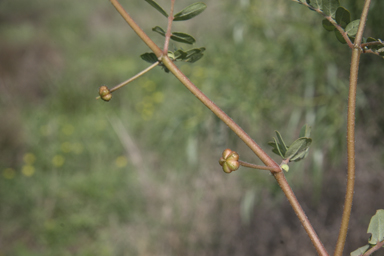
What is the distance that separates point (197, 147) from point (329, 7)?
5.22 ft

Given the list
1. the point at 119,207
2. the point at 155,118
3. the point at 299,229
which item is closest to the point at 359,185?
the point at 299,229

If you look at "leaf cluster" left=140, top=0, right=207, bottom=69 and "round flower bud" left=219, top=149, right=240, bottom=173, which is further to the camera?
"leaf cluster" left=140, top=0, right=207, bottom=69

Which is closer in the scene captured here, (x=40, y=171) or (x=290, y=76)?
(x=290, y=76)

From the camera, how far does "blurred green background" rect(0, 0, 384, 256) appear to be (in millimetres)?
1315

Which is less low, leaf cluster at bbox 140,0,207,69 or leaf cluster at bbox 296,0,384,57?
leaf cluster at bbox 296,0,384,57

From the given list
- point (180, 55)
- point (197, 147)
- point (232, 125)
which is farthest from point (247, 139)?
point (197, 147)

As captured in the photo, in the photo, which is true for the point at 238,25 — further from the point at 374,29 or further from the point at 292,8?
the point at 374,29

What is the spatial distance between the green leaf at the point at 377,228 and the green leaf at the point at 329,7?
19cm

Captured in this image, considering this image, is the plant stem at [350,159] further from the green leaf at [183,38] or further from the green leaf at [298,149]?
the green leaf at [183,38]

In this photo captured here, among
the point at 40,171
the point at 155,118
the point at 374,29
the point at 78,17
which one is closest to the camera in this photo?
the point at 374,29

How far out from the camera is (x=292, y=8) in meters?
1.38

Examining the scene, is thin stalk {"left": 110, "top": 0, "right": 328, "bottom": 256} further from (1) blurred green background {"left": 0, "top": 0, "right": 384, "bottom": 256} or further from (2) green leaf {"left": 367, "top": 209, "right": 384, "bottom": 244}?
(1) blurred green background {"left": 0, "top": 0, "right": 384, "bottom": 256}

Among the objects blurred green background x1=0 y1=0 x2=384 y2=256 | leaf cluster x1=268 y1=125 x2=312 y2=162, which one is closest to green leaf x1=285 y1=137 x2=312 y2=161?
Answer: leaf cluster x1=268 y1=125 x2=312 y2=162

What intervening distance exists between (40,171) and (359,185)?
1961 mm
